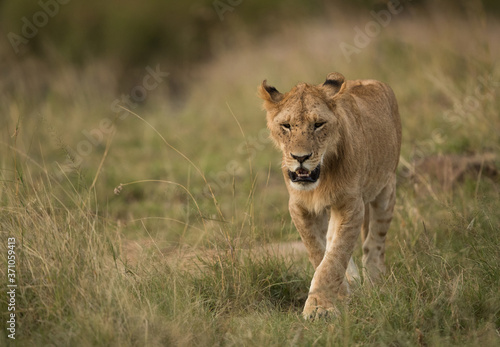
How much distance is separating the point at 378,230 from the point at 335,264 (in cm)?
106

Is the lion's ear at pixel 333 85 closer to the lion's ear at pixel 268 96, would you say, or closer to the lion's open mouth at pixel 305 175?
the lion's ear at pixel 268 96

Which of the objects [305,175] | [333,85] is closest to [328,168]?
[305,175]

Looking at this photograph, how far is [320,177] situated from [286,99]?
1.78 feet

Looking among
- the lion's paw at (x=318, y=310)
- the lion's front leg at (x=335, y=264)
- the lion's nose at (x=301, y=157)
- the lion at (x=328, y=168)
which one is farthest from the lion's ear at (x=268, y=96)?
the lion's paw at (x=318, y=310)

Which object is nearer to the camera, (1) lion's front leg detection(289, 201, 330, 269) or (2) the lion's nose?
(2) the lion's nose

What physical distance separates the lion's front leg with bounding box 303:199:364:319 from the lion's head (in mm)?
369

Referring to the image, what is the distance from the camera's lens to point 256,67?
12562 millimetres

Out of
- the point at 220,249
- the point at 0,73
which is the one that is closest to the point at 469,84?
the point at 220,249

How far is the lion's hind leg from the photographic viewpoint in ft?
16.2

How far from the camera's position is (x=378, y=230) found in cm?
503

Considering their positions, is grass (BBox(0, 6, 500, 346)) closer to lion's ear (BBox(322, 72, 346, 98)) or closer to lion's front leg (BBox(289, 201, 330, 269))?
lion's front leg (BBox(289, 201, 330, 269))

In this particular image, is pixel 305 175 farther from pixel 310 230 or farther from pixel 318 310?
pixel 318 310

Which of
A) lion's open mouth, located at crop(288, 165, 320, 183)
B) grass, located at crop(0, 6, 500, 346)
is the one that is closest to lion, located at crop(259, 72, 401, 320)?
lion's open mouth, located at crop(288, 165, 320, 183)

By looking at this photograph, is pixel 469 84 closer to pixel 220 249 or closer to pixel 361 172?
pixel 361 172
